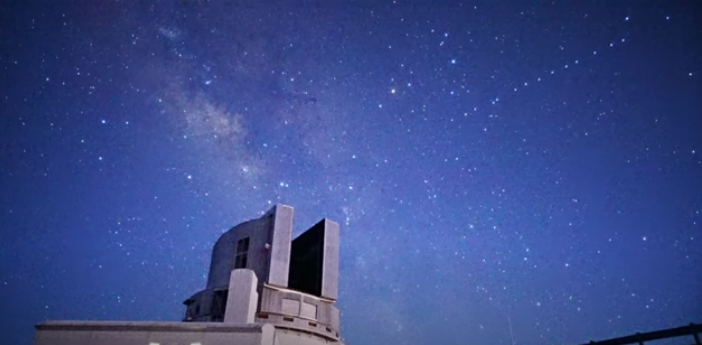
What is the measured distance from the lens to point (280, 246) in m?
25.2

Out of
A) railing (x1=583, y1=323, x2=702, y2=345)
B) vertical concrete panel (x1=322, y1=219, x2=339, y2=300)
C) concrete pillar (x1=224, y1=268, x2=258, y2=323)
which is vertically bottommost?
railing (x1=583, y1=323, x2=702, y2=345)

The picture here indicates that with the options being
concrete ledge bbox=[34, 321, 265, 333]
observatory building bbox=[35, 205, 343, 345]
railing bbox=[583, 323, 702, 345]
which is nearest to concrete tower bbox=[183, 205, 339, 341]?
observatory building bbox=[35, 205, 343, 345]

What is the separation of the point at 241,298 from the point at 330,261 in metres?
8.21

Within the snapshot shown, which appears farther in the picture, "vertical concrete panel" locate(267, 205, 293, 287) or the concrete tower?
"vertical concrete panel" locate(267, 205, 293, 287)

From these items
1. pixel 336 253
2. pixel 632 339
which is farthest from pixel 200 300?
pixel 632 339

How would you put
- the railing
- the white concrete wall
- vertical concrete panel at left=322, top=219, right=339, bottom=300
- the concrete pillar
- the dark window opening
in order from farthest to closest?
the dark window opening, vertical concrete panel at left=322, top=219, right=339, bottom=300, the concrete pillar, the white concrete wall, the railing

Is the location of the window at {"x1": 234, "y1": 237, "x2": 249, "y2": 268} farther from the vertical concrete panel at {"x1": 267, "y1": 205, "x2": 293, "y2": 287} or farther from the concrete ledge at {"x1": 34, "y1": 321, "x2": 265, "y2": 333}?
the concrete ledge at {"x1": 34, "y1": 321, "x2": 265, "y2": 333}

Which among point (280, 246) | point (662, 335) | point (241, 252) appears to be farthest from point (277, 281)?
point (662, 335)

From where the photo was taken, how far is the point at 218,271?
2717 centimetres

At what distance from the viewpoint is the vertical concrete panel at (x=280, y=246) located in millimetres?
24219

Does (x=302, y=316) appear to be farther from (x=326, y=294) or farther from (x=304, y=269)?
(x=304, y=269)

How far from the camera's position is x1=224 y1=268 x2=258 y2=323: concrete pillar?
19.2 metres

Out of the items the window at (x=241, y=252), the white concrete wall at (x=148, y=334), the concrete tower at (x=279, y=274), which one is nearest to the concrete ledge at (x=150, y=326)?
the white concrete wall at (x=148, y=334)

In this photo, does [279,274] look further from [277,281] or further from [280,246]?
[280,246]
